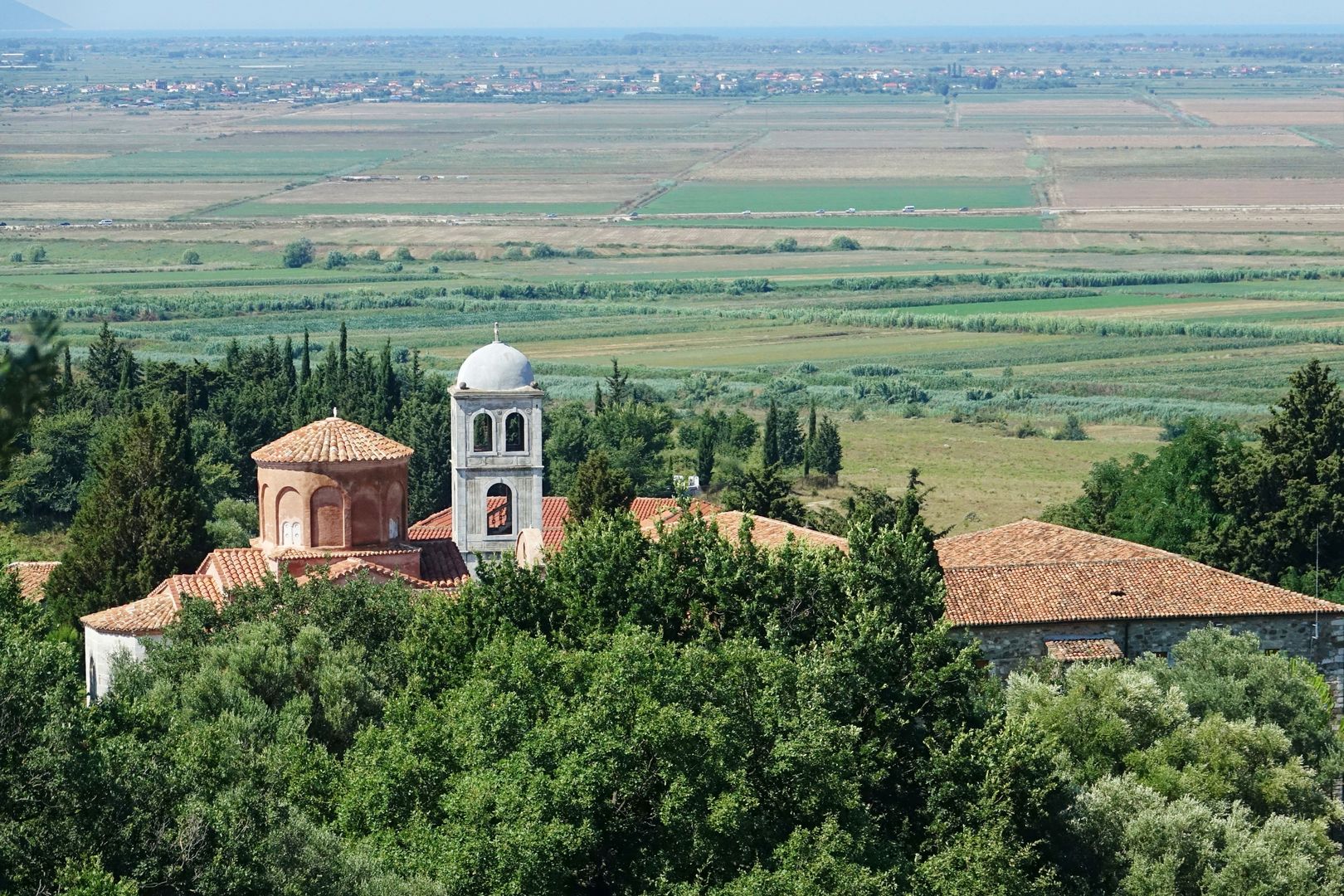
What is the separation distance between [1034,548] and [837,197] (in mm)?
143434

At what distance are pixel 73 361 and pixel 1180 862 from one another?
6708 cm

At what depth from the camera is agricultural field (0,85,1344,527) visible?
300 feet

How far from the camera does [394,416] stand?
63312 mm

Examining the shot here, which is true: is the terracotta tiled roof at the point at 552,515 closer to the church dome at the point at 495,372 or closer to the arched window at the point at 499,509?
the arched window at the point at 499,509

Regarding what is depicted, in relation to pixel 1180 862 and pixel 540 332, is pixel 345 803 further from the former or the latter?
pixel 540 332

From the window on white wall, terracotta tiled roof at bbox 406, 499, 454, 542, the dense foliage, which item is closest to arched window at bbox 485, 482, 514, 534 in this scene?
terracotta tiled roof at bbox 406, 499, 454, 542

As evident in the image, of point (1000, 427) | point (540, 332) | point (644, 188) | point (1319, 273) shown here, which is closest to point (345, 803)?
point (1000, 427)

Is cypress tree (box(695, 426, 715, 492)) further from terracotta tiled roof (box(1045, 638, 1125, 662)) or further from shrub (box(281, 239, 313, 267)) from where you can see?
shrub (box(281, 239, 313, 267))

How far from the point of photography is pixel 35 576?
44.5m

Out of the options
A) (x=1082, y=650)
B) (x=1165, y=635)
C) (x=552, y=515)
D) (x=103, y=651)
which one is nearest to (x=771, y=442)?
(x=552, y=515)

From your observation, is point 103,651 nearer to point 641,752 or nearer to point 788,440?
point 641,752

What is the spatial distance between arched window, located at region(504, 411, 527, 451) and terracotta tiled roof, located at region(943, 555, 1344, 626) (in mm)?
9483

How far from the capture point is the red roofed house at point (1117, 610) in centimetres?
3722

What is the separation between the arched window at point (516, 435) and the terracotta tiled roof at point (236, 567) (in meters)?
6.08
